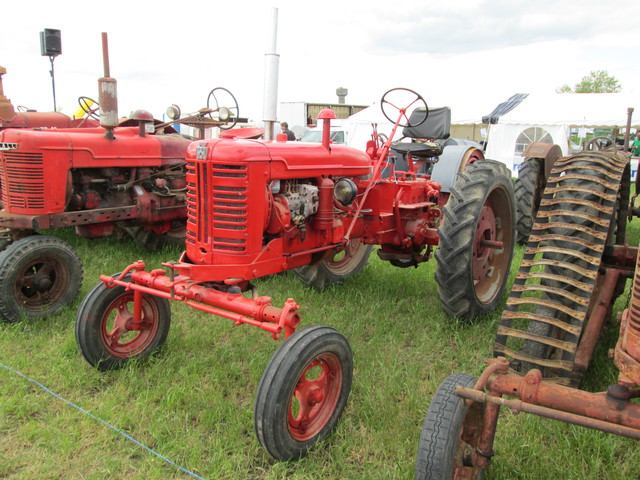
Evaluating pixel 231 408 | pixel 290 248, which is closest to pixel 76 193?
pixel 290 248

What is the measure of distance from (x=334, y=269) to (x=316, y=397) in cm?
231

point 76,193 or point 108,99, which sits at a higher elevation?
point 108,99

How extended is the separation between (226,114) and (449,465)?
405cm

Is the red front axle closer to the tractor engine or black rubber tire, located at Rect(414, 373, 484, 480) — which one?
the tractor engine

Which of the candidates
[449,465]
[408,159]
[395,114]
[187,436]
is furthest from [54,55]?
[395,114]

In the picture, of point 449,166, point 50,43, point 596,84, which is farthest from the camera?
point 596,84

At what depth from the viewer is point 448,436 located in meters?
1.83

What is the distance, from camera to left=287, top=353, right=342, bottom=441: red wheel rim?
2453mm

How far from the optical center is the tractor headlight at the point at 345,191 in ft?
11.1

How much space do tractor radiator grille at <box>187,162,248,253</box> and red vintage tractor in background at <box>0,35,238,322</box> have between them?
178 centimetres

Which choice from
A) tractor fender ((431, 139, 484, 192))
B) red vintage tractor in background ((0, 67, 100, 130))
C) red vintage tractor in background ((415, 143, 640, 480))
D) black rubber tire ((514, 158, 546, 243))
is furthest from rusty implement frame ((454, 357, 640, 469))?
red vintage tractor in background ((0, 67, 100, 130))

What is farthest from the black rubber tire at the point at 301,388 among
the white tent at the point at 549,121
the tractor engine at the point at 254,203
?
the white tent at the point at 549,121

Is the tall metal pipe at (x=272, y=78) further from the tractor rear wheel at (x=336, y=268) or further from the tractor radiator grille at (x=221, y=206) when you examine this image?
the tractor radiator grille at (x=221, y=206)

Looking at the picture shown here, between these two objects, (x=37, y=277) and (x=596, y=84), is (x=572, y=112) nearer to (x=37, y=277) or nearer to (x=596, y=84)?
(x=37, y=277)
